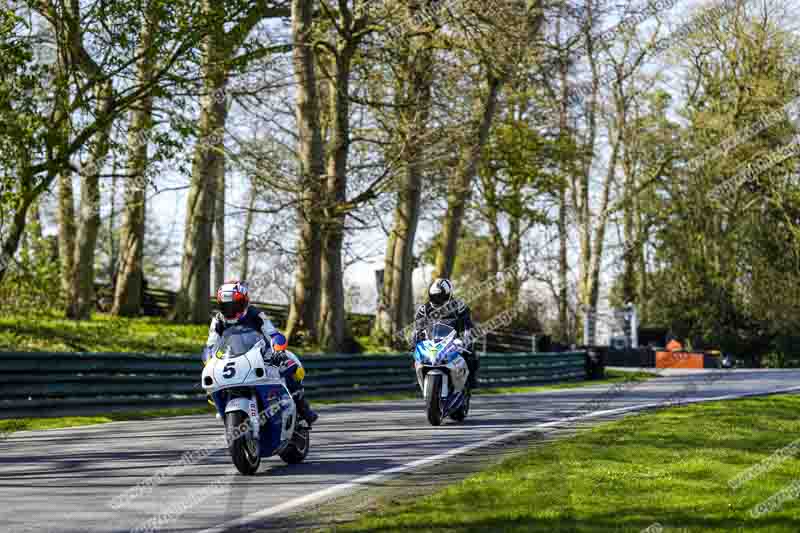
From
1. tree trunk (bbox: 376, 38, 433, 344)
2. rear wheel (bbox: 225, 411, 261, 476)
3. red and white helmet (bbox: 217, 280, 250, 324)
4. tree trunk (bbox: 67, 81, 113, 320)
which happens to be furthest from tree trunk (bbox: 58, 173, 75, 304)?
rear wheel (bbox: 225, 411, 261, 476)

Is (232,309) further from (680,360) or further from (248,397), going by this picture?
(680,360)

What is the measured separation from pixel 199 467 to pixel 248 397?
105 centimetres

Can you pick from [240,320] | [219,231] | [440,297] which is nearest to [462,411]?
[440,297]

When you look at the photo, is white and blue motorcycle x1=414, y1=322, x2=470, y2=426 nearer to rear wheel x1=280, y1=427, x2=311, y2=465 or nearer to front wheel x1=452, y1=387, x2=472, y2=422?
front wheel x1=452, y1=387, x2=472, y2=422

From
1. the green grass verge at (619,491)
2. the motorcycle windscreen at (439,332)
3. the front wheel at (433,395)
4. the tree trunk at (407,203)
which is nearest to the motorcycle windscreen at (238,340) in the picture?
the green grass verge at (619,491)

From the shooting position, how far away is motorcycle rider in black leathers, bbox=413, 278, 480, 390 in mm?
14562

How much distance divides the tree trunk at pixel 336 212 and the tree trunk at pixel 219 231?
9.06 feet

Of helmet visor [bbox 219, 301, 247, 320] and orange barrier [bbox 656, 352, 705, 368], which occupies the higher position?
helmet visor [bbox 219, 301, 247, 320]

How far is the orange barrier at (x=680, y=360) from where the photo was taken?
44.7 m

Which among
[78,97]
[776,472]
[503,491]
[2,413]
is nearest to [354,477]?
[503,491]

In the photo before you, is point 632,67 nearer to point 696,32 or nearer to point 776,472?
point 696,32

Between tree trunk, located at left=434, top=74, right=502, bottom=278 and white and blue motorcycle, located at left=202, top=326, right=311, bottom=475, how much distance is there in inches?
824

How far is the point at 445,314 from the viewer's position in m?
14.7

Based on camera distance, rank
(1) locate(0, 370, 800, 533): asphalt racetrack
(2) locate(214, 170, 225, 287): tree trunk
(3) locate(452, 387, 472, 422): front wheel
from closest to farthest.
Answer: (1) locate(0, 370, 800, 533): asphalt racetrack
(3) locate(452, 387, 472, 422): front wheel
(2) locate(214, 170, 225, 287): tree trunk
